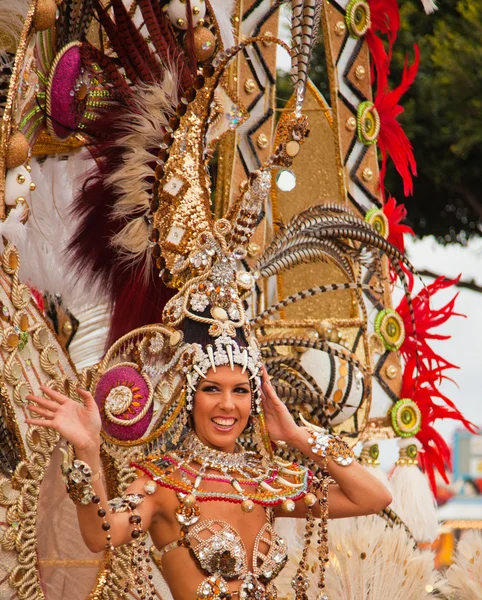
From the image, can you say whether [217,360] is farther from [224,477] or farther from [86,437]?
[86,437]

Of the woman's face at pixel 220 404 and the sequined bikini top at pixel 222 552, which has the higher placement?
the woman's face at pixel 220 404

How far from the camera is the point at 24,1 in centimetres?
331

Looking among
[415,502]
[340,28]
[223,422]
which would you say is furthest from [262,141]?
[223,422]

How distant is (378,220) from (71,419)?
2467 millimetres

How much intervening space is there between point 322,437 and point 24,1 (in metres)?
1.72

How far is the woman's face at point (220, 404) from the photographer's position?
9.99ft

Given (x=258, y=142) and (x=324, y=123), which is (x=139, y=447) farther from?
(x=324, y=123)

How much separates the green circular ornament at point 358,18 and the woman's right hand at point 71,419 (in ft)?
9.27

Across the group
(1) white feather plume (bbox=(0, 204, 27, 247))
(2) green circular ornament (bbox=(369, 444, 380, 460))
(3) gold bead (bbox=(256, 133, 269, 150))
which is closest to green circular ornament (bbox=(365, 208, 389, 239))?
(3) gold bead (bbox=(256, 133, 269, 150))

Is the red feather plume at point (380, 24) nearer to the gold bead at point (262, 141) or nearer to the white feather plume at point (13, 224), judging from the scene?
the gold bead at point (262, 141)

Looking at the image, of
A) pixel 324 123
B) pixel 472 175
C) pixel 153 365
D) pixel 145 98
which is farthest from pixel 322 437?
pixel 472 175

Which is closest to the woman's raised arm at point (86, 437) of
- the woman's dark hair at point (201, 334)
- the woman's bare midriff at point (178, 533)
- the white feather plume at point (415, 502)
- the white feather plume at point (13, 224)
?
the woman's bare midriff at point (178, 533)

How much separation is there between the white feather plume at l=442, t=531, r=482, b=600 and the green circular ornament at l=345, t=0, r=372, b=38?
244 cm

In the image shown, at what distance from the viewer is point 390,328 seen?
4.69m
